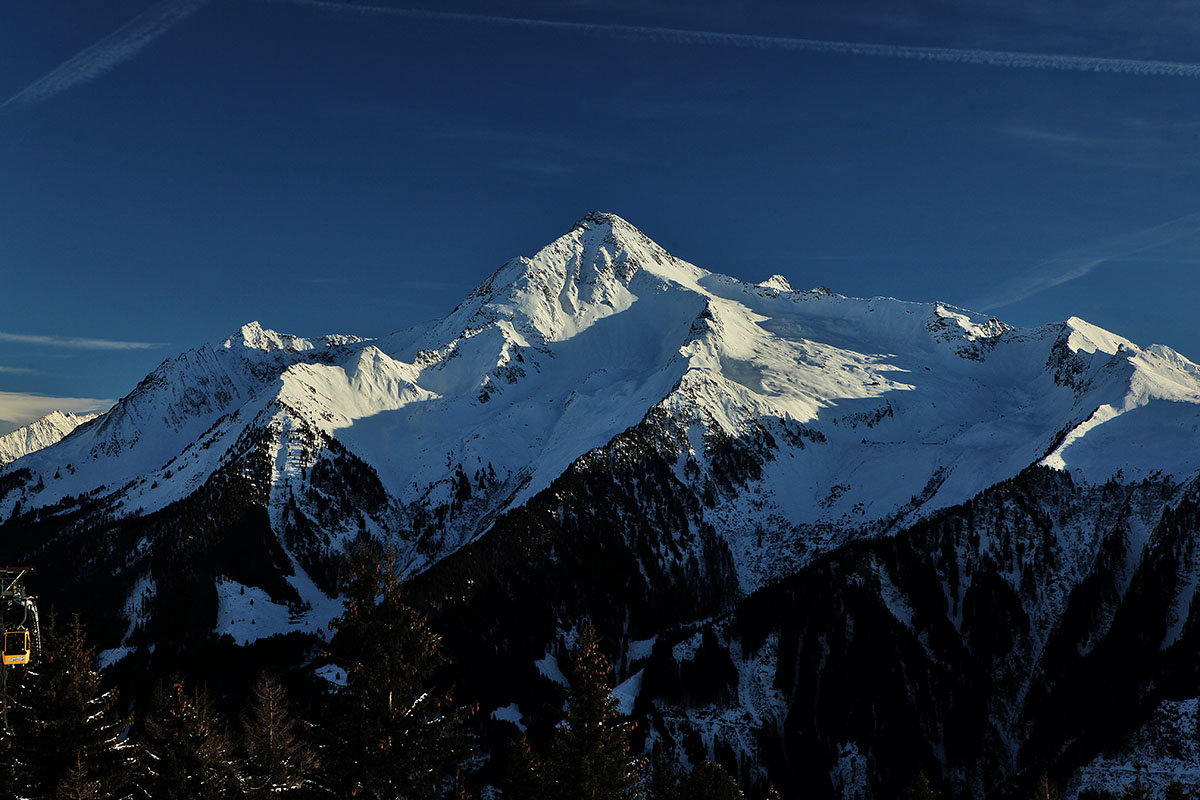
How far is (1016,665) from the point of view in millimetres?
146500

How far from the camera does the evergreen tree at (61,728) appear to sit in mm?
41469

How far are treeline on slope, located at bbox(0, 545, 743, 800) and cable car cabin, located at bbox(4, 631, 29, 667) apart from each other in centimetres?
856

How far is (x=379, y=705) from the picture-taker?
34.0 meters

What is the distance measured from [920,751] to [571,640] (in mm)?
80021

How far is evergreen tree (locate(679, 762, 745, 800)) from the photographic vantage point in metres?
61.1

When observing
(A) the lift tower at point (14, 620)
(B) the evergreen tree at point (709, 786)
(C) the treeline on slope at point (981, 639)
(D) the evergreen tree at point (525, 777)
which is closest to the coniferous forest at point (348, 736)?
(D) the evergreen tree at point (525, 777)

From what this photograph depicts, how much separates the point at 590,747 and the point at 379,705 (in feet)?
31.6

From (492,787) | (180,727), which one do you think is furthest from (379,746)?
(492,787)

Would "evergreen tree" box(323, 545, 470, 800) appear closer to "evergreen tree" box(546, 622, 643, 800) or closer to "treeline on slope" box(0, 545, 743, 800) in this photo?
"treeline on slope" box(0, 545, 743, 800)

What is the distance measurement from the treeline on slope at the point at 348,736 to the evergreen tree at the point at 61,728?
0.05 m

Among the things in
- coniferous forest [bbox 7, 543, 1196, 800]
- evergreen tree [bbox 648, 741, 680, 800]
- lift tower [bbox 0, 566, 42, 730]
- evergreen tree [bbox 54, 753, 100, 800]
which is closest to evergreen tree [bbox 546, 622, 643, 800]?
coniferous forest [bbox 7, 543, 1196, 800]

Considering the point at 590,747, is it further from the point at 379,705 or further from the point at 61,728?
the point at 61,728

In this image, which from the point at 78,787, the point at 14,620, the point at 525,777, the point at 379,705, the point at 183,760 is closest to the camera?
the point at 379,705

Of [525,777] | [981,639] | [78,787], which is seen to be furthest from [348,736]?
[981,639]
